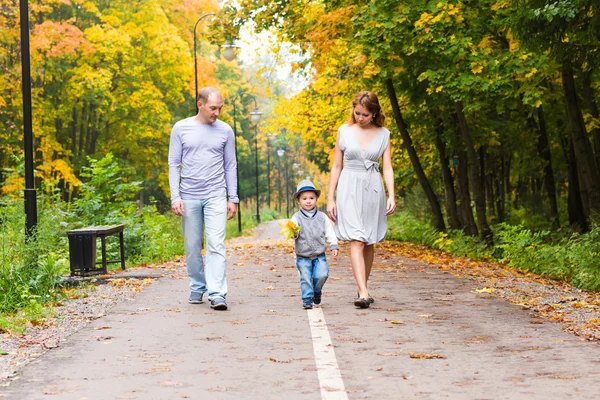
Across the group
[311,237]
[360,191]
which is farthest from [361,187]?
[311,237]

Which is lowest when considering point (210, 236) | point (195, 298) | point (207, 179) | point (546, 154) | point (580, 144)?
point (195, 298)

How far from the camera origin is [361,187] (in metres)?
8.61

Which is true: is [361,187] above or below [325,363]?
above

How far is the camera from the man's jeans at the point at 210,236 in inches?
347

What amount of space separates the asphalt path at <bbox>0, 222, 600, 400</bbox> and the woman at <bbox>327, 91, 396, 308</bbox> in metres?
0.66

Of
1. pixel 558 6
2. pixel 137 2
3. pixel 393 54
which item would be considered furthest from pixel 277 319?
pixel 137 2

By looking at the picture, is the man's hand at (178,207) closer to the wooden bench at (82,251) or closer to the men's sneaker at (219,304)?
the men's sneaker at (219,304)

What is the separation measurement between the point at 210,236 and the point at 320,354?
290 cm

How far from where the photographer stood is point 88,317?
27.8 ft

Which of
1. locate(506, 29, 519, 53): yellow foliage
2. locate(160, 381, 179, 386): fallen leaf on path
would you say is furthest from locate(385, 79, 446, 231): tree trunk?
locate(160, 381, 179, 386): fallen leaf on path

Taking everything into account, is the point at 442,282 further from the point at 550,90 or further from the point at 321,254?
the point at 550,90

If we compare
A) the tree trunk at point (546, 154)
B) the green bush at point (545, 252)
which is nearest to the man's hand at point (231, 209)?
the green bush at point (545, 252)

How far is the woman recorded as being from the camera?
8.61m

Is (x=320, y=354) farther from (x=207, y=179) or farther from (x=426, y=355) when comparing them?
(x=207, y=179)
